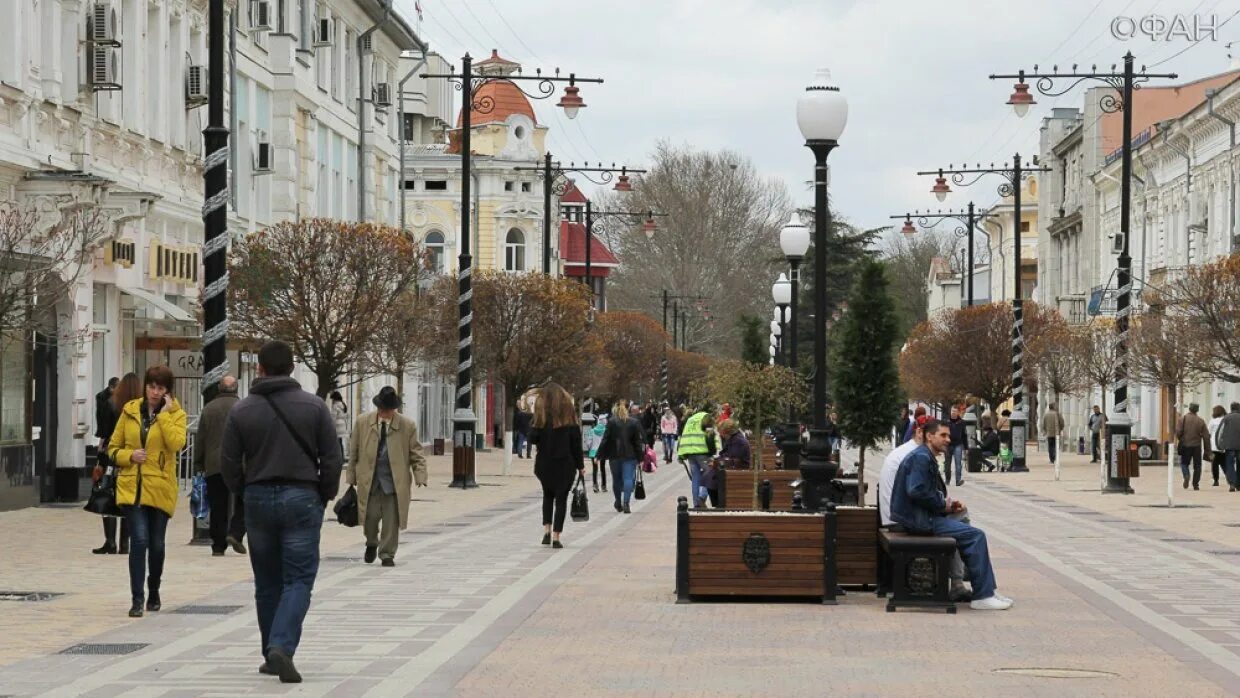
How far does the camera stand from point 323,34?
47.7 meters

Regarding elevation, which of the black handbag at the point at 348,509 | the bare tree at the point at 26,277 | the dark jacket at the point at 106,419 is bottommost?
the black handbag at the point at 348,509

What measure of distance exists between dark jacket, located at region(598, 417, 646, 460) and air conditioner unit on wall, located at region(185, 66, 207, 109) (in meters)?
10.2

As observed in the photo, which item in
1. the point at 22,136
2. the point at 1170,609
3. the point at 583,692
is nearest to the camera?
the point at 583,692

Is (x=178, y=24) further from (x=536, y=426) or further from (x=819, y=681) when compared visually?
(x=819, y=681)

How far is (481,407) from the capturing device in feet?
262

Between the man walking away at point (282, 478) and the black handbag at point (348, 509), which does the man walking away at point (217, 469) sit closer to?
the black handbag at point (348, 509)

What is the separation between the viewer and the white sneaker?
14.8 metres

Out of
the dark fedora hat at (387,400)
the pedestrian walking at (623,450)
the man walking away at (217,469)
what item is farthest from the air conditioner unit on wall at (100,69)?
the dark fedora hat at (387,400)

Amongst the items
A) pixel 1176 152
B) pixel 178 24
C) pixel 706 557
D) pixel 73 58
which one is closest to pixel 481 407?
pixel 1176 152

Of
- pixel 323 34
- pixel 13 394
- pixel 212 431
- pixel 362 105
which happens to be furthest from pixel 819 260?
pixel 362 105

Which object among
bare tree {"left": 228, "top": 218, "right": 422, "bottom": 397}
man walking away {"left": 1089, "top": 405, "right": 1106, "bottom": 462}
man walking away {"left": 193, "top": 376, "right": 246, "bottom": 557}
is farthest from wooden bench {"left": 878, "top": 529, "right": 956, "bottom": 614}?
man walking away {"left": 1089, "top": 405, "right": 1106, "bottom": 462}

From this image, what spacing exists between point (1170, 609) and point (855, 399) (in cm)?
671

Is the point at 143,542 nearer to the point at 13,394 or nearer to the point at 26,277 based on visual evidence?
the point at 26,277

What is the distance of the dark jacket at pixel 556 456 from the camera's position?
2098 centimetres
